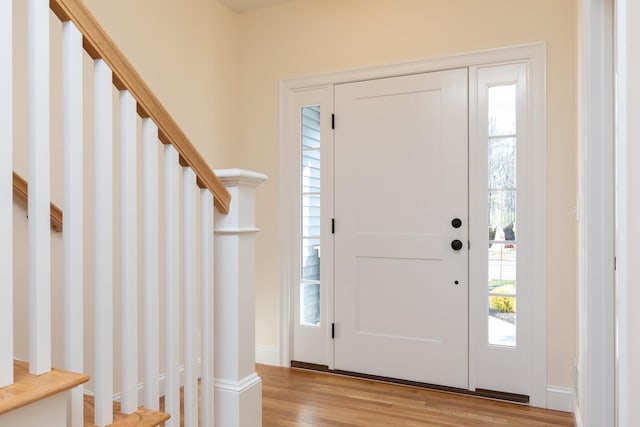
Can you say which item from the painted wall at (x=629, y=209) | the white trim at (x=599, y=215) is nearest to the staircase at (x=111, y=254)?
the painted wall at (x=629, y=209)

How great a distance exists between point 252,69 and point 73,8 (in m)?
2.58

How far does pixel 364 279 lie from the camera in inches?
122

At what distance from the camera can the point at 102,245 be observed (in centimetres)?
109

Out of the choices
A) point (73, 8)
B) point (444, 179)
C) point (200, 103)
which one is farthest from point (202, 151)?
point (73, 8)

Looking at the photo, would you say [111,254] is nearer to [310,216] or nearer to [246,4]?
[310,216]

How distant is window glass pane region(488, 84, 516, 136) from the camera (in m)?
2.73

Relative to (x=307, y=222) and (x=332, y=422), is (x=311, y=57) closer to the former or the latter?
(x=307, y=222)

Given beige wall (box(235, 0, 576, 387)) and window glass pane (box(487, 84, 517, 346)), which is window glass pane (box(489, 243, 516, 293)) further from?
beige wall (box(235, 0, 576, 387))

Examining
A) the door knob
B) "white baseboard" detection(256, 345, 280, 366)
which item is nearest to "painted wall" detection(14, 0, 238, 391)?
"white baseboard" detection(256, 345, 280, 366)

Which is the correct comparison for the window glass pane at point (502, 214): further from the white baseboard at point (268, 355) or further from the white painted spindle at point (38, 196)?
the white painted spindle at point (38, 196)

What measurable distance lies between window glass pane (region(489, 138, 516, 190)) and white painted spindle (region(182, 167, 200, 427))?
6.53ft

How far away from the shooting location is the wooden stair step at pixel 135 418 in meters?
1.11

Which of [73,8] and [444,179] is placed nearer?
[73,8]

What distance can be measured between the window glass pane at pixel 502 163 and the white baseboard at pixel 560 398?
116 centimetres
